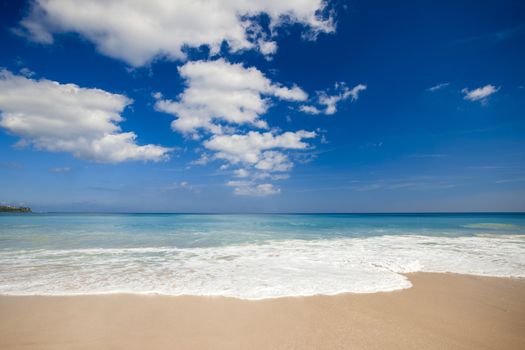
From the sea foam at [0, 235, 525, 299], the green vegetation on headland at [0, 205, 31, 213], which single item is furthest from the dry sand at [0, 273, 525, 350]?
the green vegetation on headland at [0, 205, 31, 213]

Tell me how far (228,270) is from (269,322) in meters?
4.18

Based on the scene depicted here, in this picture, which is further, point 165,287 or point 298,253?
point 298,253

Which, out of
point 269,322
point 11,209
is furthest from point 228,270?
point 11,209

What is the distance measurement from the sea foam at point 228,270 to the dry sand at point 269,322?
62cm

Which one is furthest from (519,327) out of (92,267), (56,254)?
(56,254)

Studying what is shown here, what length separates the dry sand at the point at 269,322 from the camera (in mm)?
4098

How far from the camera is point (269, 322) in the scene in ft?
15.6

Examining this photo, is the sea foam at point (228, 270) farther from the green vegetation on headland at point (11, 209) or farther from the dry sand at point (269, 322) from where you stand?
the green vegetation on headland at point (11, 209)

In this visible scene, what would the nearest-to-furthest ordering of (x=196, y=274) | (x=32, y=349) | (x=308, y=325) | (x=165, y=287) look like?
(x=32, y=349), (x=308, y=325), (x=165, y=287), (x=196, y=274)

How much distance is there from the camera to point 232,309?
211 inches

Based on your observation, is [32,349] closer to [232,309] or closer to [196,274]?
[232,309]

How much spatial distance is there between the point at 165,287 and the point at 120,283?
1407 mm

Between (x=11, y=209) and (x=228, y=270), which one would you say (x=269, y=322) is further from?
(x=11, y=209)

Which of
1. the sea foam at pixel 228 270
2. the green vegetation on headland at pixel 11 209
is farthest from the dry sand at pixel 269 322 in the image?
the green vegetation on headland at pixel 11 209
